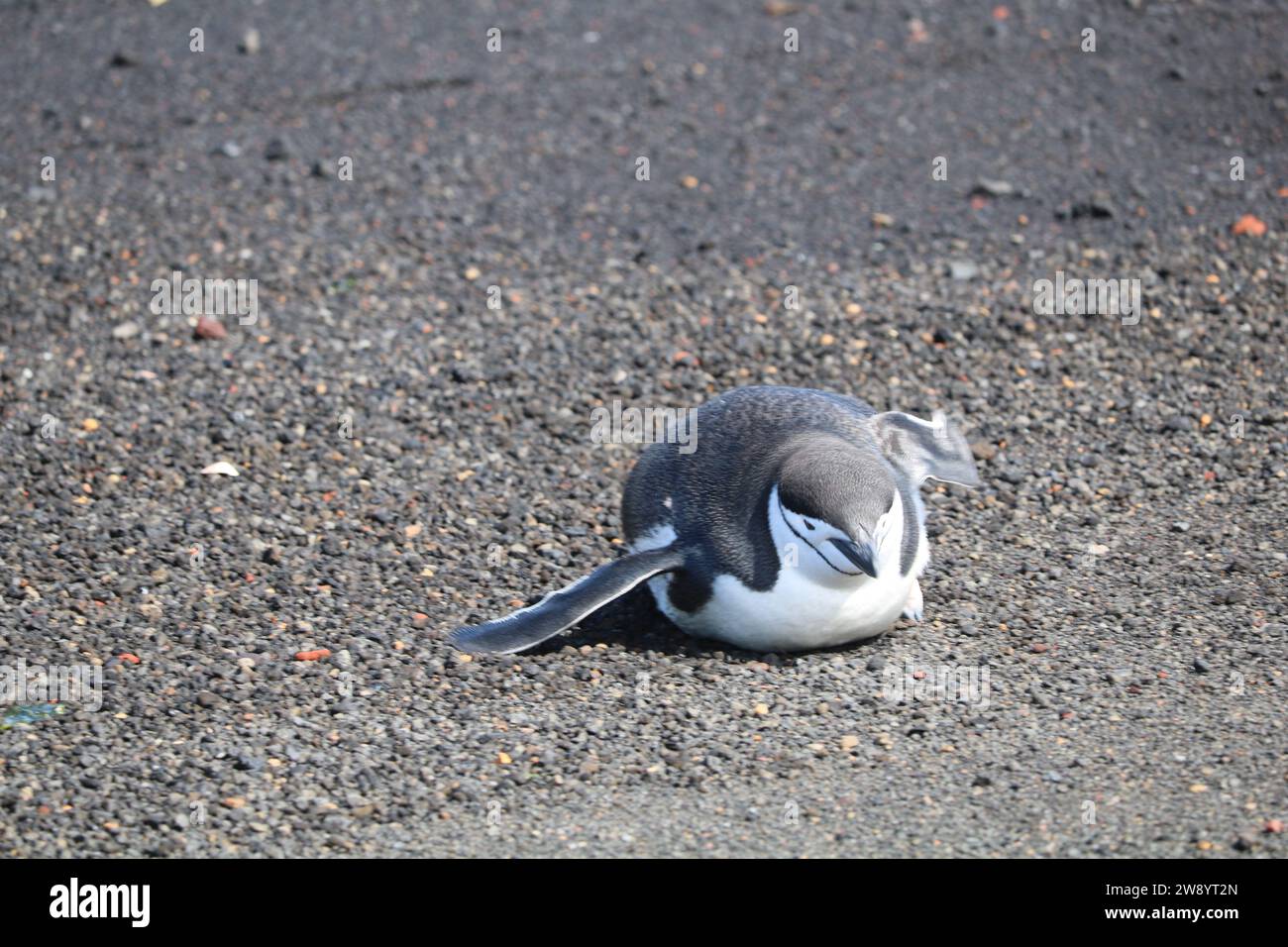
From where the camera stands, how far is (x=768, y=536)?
467cm

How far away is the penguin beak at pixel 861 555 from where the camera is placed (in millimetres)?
4359

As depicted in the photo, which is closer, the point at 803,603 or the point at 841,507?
the point at 841,507

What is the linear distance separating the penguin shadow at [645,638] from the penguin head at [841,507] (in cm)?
44

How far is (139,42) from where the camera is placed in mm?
9898

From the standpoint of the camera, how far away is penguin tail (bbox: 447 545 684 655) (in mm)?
4777

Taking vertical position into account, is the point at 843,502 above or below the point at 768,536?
above

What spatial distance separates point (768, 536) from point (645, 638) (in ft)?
2.15

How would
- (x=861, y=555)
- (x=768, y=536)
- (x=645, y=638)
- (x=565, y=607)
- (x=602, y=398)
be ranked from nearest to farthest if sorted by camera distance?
(x=861, y=555)
(x=768, y=536)
(x=565, y=607)
(x=645, y=638)
(x=602, y=398)

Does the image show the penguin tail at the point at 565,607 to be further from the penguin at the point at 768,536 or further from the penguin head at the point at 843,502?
the penguin head at the point at 843,502

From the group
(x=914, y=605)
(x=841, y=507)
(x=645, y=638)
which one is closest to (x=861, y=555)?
(x=841, y=507)

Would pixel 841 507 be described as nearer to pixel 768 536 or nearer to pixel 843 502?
pixel 843 502

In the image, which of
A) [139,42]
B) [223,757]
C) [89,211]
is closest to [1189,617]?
[223,757]

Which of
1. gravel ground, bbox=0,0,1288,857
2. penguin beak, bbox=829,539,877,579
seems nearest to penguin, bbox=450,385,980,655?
penguin beak, bbox=829,539,877,579
